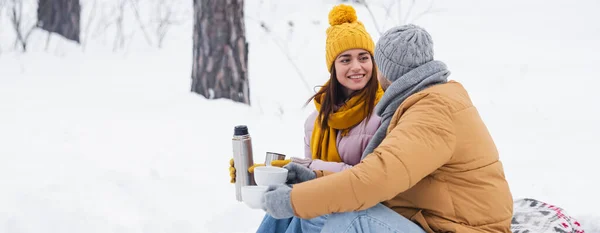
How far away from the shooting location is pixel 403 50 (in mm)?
1973

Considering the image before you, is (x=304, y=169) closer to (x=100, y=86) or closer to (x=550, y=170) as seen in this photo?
(x=550, y=170)

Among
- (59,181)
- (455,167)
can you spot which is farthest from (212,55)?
(455,167)

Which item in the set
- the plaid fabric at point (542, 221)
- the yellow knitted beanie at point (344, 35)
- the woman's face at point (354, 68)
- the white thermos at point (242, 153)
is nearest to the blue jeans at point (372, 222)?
the white thermos at point (242, 153)

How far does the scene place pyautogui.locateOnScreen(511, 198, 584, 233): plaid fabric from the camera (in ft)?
7.80

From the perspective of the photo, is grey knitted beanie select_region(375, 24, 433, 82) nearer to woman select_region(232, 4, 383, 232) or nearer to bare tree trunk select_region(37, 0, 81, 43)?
woman select_region(232, 4, 383, 232)

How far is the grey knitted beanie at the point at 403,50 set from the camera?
6.46ft

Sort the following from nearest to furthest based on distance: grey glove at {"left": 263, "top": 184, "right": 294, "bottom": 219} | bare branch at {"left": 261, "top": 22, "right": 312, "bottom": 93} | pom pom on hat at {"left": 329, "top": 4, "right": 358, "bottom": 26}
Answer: grey glove at {"left": 263, "top": 184, "right": 294, "bottom": 219} < pom pom on hat at {"left": 329, "top": 4, "right": 358, "bottom": 26} < bare branch at {"left": 261, "top": 22, "right": 312, "bottom": 93}

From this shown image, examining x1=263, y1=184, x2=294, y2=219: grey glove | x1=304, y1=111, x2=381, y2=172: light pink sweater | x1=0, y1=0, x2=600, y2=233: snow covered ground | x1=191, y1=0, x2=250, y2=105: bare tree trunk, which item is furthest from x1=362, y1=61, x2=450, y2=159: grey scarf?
x1=191, y1=0, x2=250, y2=105: bare tree trunk

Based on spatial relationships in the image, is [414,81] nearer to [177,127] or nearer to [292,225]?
[292,225]

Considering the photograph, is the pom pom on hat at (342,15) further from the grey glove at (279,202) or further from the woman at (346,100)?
the grey glove at (279,202)

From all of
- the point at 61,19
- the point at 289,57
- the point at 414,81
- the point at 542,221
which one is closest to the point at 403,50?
the point at 414,81

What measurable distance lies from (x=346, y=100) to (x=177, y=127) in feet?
7.37

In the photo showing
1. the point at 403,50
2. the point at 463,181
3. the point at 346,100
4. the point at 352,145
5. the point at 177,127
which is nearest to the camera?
the point at 463,181

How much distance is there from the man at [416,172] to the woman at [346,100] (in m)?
0.58
